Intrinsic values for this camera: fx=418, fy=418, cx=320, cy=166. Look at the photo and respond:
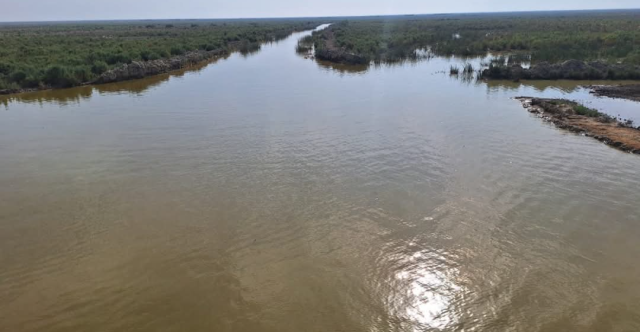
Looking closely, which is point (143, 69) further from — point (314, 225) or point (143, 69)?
point (314, 225)

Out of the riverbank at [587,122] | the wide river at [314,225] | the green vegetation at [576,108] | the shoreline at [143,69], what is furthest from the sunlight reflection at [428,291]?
the shoreline at [143,69]

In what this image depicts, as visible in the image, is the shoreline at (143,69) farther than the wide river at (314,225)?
Yes

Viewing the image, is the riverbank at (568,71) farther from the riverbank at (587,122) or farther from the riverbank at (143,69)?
the riverbank at (143,69)

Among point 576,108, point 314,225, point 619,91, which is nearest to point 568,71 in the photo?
point 619,91

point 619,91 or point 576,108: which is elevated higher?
point 619,91

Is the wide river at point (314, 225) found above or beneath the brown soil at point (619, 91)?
beneath

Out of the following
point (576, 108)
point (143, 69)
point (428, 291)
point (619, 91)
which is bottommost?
point (428, 291)

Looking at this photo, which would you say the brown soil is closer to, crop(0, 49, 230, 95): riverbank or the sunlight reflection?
the sunlight reflection
